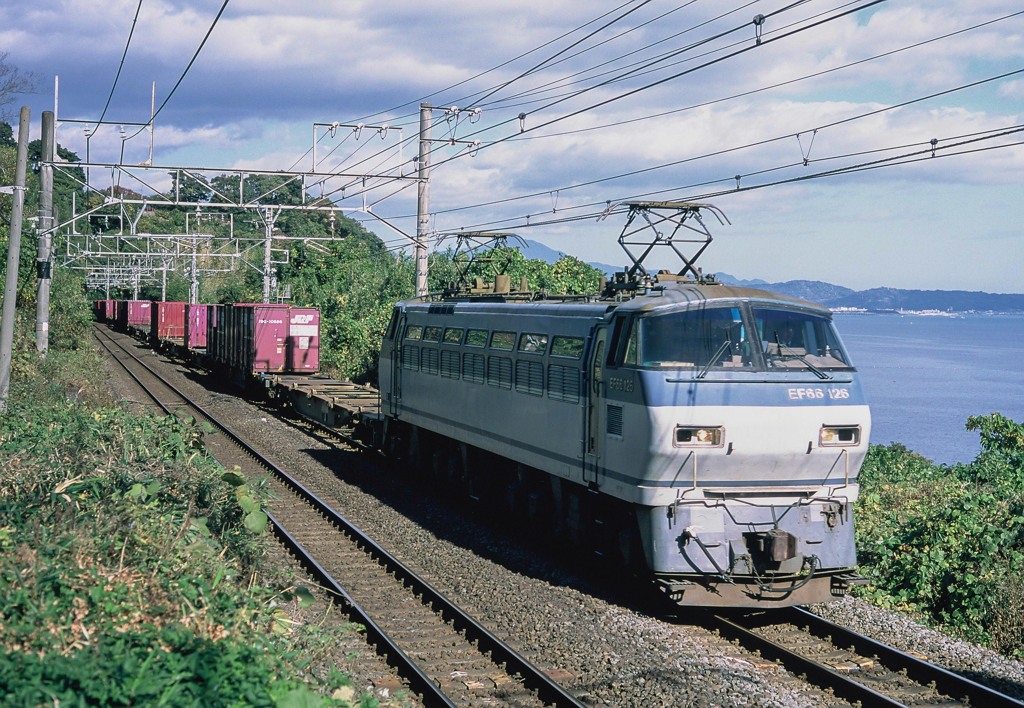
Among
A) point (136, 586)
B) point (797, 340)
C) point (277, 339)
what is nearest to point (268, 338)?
point (277, 339)

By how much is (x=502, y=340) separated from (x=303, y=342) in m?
19.3

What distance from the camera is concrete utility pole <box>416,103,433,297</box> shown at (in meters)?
24.6

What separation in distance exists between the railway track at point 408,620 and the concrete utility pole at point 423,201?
8.13 metres

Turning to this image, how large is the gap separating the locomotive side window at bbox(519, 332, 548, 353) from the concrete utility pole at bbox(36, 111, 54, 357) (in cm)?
1545

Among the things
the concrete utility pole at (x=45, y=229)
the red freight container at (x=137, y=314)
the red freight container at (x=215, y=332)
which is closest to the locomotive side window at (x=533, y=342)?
the concrete utility pole at (x=45, y=229)

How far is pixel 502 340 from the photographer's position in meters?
14.7

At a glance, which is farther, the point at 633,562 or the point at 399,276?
the point at 399,276

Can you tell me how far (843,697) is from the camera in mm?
8680

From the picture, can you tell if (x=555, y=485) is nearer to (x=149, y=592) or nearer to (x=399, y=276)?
(x=149, y=592)

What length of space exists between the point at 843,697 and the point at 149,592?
17.8 feet

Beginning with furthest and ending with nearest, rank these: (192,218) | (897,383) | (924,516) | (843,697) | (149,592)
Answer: (192,218), (897,383), (924,516), (843,697), (149,592)

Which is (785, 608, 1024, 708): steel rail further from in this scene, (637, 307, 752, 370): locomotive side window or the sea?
the sea

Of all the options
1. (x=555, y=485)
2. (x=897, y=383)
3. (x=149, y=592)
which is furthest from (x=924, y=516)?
(x=897, y=383)

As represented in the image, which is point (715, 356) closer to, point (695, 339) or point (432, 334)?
point (695, 339)
